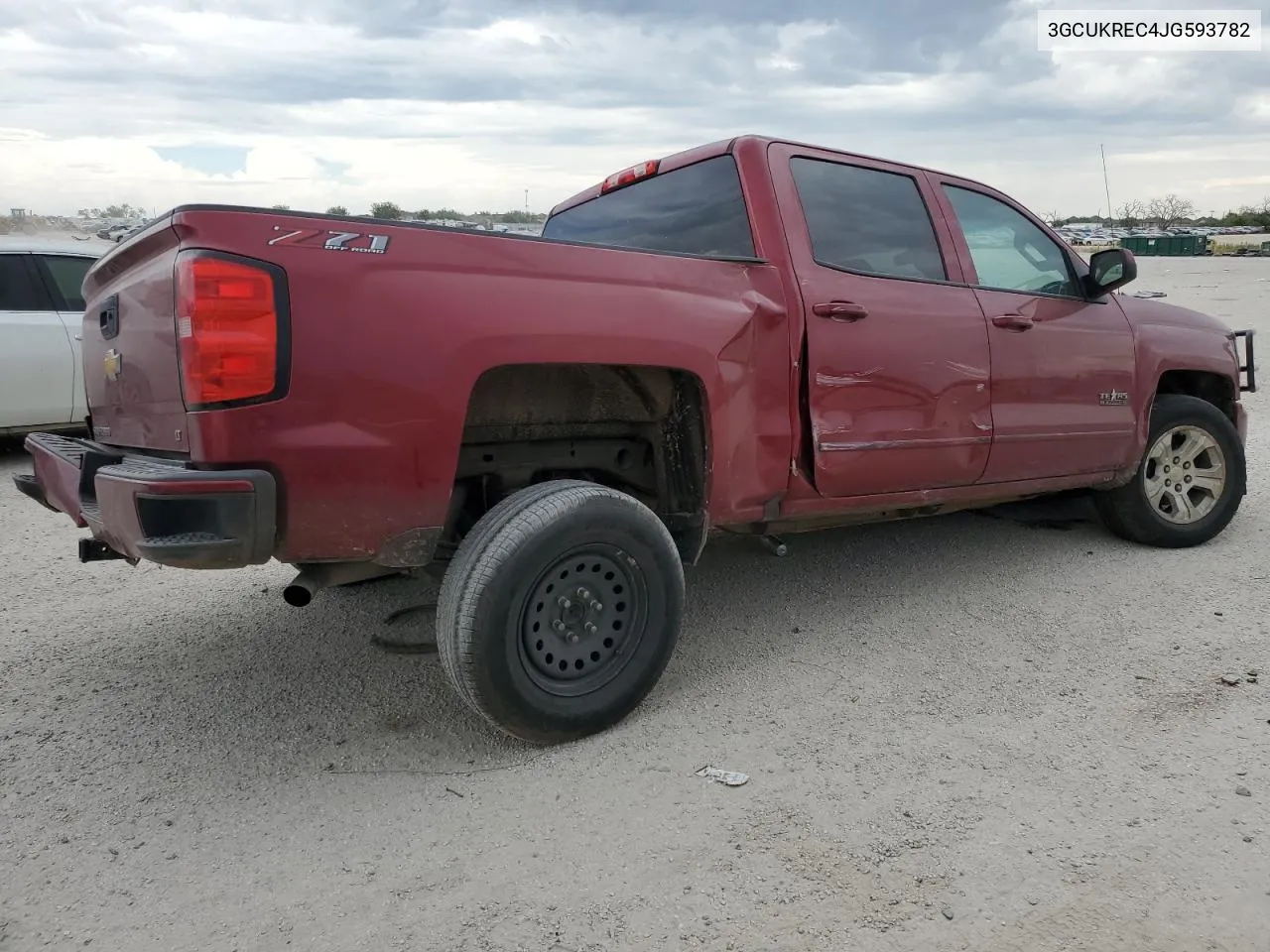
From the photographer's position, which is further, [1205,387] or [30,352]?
[30,352]

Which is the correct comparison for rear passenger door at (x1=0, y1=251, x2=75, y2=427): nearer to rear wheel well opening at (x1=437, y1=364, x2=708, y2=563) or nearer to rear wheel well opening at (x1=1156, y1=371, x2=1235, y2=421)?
rear wheel well opening at (x1=437, y1=364, x2=708, y2=563)

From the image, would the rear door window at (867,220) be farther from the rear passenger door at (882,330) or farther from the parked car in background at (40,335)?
the parked car in background at (40,335)

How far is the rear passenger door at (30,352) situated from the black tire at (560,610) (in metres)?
5.54

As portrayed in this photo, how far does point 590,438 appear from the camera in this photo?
10.6 ft

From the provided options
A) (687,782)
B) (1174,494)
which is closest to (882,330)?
(687,782)

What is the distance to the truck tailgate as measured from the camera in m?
2.41

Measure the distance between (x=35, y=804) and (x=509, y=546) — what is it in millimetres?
1453

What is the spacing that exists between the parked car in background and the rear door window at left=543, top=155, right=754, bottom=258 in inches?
182

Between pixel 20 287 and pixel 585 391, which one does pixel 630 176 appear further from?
pixel 20 287

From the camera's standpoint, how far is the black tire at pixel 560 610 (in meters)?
2.60

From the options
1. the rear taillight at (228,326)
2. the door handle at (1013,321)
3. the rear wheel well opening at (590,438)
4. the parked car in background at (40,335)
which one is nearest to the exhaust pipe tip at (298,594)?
the rear wheel well opening at (590,438)

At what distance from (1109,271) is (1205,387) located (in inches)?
52.8

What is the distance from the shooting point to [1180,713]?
9.82 feet

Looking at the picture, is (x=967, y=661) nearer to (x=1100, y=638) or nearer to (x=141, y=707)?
(x=1100, y=638)
